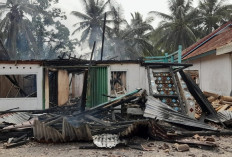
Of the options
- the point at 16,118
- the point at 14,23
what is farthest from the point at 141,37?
the point at 16,118

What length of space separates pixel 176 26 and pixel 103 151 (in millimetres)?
21236

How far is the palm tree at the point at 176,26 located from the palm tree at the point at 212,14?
5.09 ft

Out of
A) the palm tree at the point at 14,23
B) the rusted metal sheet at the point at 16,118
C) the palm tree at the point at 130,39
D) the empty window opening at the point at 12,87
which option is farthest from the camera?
the palm tree at the point at 130,39

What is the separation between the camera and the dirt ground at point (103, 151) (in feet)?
16.4

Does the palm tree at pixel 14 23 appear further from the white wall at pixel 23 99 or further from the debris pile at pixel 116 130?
the debris pile at pixel 116 130

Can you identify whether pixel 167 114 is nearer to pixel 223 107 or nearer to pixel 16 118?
pixel 223 107

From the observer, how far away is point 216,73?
1084 centimetres

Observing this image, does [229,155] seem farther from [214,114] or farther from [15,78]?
[15,78]

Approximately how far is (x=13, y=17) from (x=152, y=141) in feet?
76.9

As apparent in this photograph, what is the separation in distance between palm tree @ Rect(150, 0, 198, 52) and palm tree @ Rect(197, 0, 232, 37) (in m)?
1.55

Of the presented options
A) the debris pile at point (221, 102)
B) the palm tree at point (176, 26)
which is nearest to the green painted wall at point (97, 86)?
the debris pile at point (221, 102)

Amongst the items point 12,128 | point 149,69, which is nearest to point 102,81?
point 149,69

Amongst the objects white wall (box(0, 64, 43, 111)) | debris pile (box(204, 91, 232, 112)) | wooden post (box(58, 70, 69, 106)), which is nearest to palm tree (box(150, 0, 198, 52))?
wooden post (box(58, 70, 69, 106))

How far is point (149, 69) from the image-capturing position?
990 centimetres
